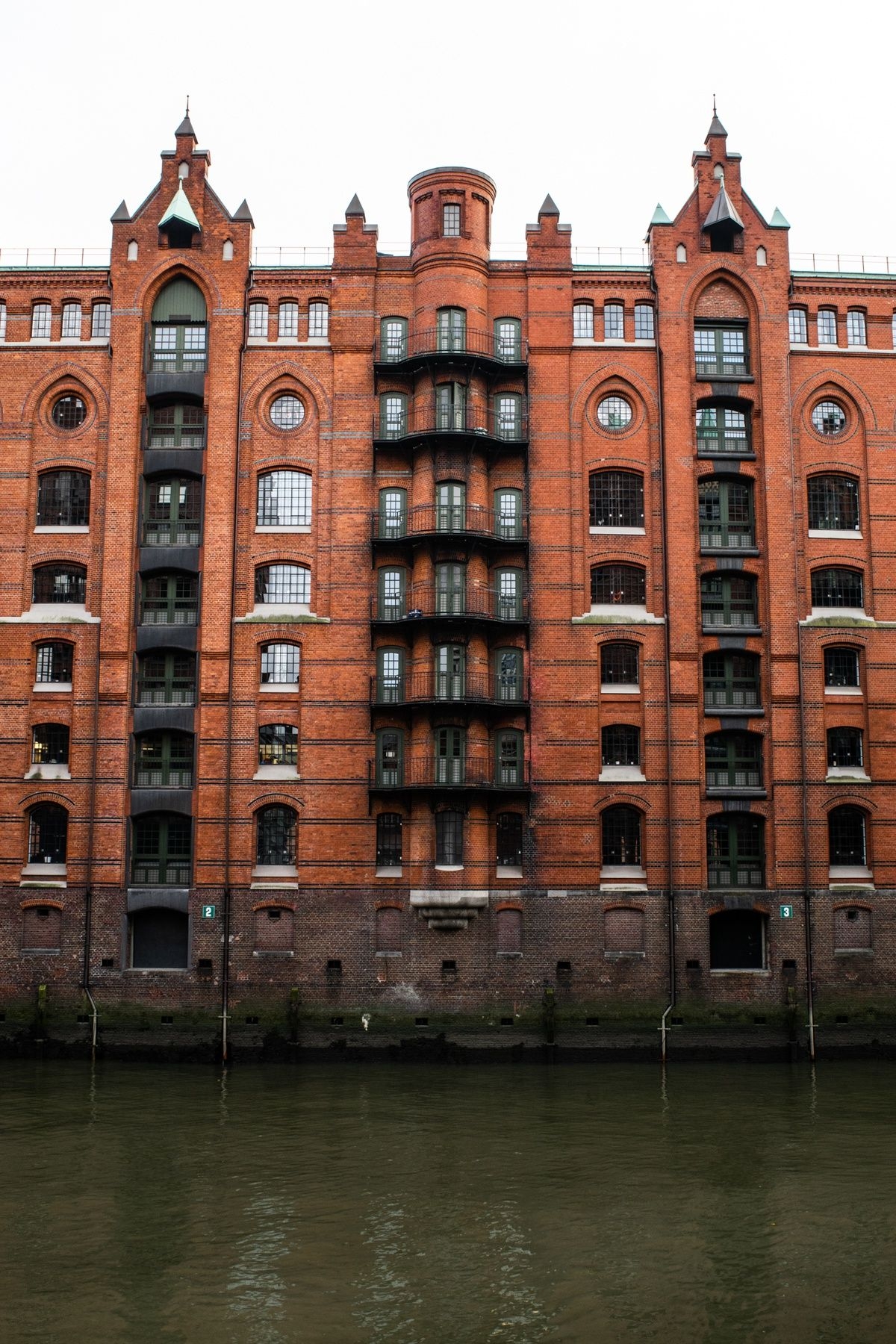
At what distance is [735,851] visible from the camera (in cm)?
3170

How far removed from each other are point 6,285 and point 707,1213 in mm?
29137

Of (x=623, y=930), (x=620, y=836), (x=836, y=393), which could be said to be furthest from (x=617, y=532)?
(x=623, y=930)

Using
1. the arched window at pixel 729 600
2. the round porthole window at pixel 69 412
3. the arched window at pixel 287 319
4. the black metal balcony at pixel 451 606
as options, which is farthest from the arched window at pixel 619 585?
the round porthole window at pixel 69 412

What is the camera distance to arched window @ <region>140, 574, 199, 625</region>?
32.4 metres

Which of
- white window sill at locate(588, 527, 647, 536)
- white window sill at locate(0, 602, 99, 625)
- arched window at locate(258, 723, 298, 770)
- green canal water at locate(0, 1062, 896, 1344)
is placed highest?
white window sill at locate(588, 527, 647, 536)

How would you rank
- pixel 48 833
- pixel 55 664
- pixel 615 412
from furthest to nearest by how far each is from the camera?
1. pixel 615 412
2. pixel 55 664
3. pixel 48 833

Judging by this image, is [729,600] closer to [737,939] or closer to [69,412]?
[737,939]

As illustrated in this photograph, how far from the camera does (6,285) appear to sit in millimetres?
33312

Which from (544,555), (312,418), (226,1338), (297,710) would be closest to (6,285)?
(312,418)

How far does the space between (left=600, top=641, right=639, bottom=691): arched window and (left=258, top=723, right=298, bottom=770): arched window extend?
27.6ft

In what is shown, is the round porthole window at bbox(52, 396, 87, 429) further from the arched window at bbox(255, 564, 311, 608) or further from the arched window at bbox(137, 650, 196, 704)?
the arched window at bbox(137, 650, 196, 704)

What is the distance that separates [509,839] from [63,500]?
50.2 ft

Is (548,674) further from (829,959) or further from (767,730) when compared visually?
(829,959)

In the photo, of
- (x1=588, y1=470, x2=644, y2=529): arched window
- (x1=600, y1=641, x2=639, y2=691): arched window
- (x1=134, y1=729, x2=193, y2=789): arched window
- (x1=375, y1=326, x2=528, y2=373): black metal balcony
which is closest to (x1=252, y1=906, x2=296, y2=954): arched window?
(x1=134, y1=729, x2=193, y2=789): arched window
